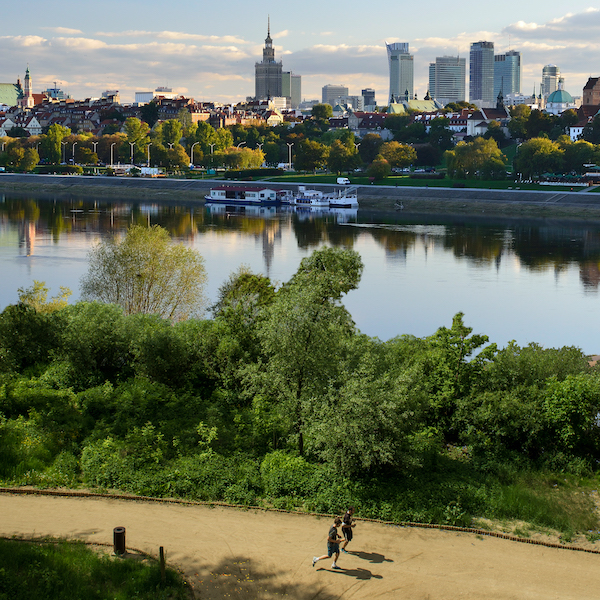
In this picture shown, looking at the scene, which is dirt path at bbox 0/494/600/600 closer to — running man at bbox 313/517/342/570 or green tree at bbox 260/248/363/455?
running man at bbox 313/517/342/570

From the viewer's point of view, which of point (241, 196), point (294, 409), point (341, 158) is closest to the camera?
point (294, 409)

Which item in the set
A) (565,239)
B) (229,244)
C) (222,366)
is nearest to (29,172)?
(229,244)

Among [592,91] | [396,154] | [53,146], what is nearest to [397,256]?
[396,154]

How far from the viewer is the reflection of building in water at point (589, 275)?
3534 centimetres

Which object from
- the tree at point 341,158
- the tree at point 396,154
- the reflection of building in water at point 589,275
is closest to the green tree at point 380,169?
the tree at point 396,154

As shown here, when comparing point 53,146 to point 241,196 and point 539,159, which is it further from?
point 539,159

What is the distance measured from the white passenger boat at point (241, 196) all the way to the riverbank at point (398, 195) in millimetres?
2870

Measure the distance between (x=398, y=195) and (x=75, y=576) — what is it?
221 ft

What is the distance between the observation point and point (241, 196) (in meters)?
78.2

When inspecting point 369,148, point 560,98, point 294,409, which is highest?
point 560,98

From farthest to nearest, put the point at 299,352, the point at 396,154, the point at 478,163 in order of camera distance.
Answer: the point at 396,154 < the point at 478,163 < the point at 299,352

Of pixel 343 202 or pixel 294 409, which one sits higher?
pixel 343 202

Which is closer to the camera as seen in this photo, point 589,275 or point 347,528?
point 347,528

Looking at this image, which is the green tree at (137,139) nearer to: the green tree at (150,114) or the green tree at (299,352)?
the green tree at (150,114)
